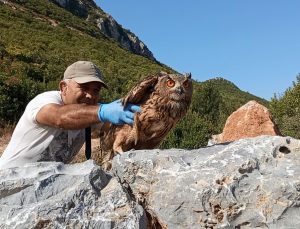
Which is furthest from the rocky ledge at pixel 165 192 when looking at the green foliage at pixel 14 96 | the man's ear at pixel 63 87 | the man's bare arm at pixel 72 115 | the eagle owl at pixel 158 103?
the green foliage at pixel 14 96

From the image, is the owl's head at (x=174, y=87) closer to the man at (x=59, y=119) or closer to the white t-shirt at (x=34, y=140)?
the man at (x=59, y=119)

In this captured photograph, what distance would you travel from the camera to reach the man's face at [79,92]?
12.7ft

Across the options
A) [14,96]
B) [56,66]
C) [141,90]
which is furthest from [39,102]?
[56,66]

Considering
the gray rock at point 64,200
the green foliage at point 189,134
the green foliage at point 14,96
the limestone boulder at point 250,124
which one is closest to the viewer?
the gray rock at point 64,200

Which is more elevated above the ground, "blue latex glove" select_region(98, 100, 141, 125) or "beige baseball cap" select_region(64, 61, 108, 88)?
"beige baseball cap" select_region(64, 61, 108, 88)

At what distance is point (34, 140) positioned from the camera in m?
3.85

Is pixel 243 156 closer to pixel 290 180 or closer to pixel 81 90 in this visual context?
pixel 290 180

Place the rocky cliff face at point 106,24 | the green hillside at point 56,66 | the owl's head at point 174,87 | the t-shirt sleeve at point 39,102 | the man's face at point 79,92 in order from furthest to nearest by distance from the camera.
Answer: the rocky cliff face at point 106,24 < the green hillside at point 56,66 < the man's face at point 79,92 < the t-shirt sleeve at point 39,102 < the owl's head at point 174,87

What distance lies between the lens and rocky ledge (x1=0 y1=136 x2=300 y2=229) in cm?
297

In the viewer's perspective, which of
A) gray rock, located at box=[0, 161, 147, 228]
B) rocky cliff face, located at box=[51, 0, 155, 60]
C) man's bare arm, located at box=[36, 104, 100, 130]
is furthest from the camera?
rocky cliff face, located at box=[51, 0, 155, 60]

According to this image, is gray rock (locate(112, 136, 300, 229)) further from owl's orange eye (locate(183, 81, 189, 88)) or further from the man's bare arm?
owl's orange eye (locate(183, 81, 189, 88))

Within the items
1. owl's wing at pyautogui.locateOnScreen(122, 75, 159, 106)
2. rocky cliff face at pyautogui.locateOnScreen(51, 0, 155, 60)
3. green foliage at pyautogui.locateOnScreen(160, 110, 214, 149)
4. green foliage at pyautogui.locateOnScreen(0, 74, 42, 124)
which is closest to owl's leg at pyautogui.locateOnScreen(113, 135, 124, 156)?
owl's wing at pyautogui.locateOnScreen(122, 75, 159, 106)

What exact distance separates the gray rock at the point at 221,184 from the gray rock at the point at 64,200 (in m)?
0.24

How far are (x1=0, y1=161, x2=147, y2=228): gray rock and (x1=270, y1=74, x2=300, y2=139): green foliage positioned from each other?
1664 centimetres
